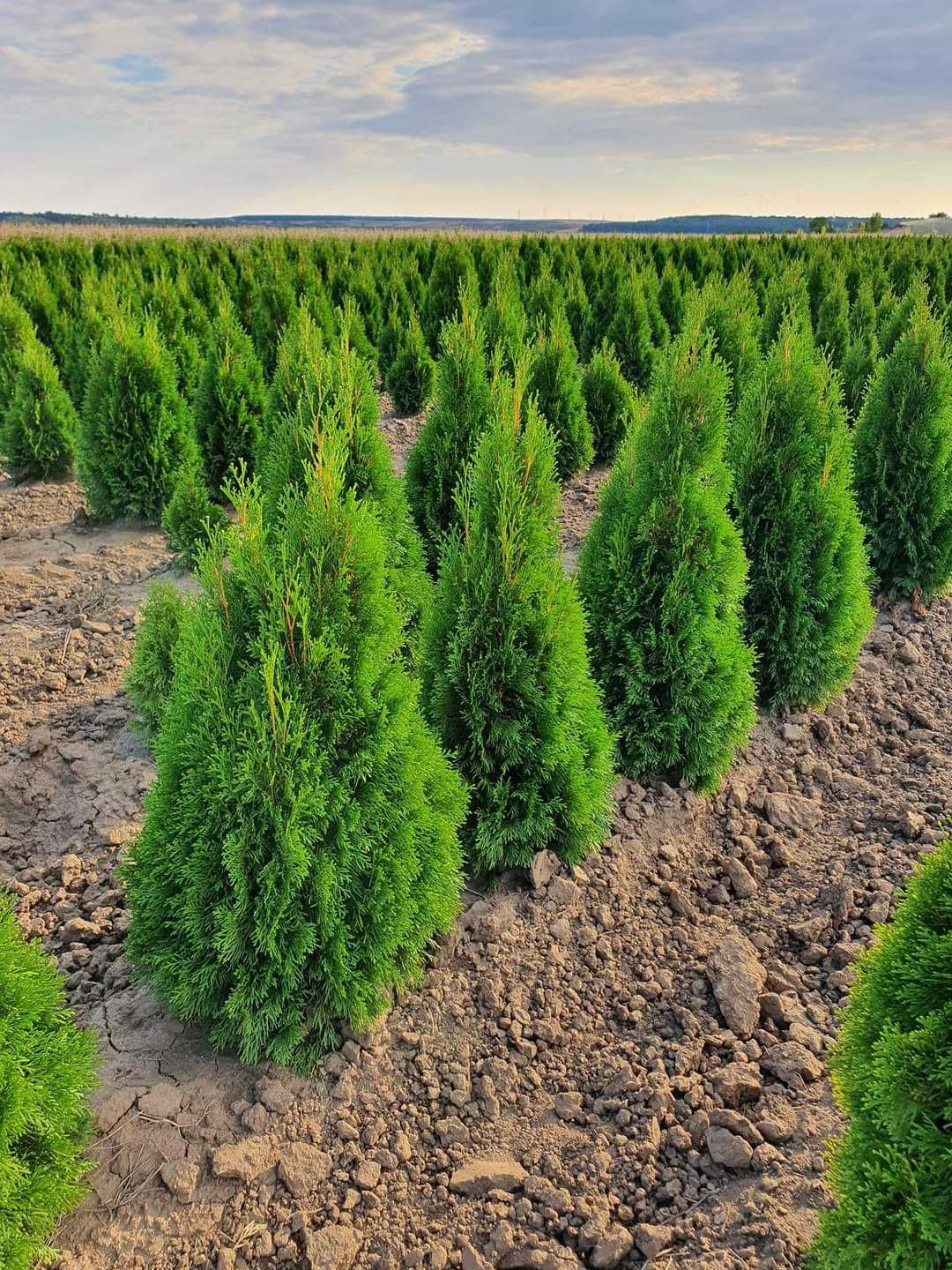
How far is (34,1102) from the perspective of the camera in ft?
8.43

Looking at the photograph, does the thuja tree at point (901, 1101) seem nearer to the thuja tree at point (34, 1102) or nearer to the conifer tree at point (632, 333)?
the thuja tree at point (34, 1102)

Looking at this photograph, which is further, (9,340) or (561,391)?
(9,340)

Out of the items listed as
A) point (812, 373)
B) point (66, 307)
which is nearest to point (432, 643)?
point (812, 373)

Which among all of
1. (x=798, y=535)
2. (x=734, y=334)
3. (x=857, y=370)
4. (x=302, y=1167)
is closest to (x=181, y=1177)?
(x=302, y=1167)

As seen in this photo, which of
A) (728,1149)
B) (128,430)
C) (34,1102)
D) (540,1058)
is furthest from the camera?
(128,430)

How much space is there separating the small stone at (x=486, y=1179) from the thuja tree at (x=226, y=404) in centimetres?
819

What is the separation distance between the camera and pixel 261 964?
11.1 ft

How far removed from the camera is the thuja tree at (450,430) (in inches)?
276

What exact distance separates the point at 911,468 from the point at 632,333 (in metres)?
7.18

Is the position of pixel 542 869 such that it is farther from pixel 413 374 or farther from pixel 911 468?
pixel 413 374

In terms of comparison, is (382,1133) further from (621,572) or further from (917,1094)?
(621,572)

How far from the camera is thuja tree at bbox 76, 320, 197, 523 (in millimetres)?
9305

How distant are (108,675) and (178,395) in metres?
4.24

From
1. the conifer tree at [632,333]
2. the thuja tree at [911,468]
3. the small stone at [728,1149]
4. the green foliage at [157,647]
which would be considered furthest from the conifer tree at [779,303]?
the small stone at [728,1149]
